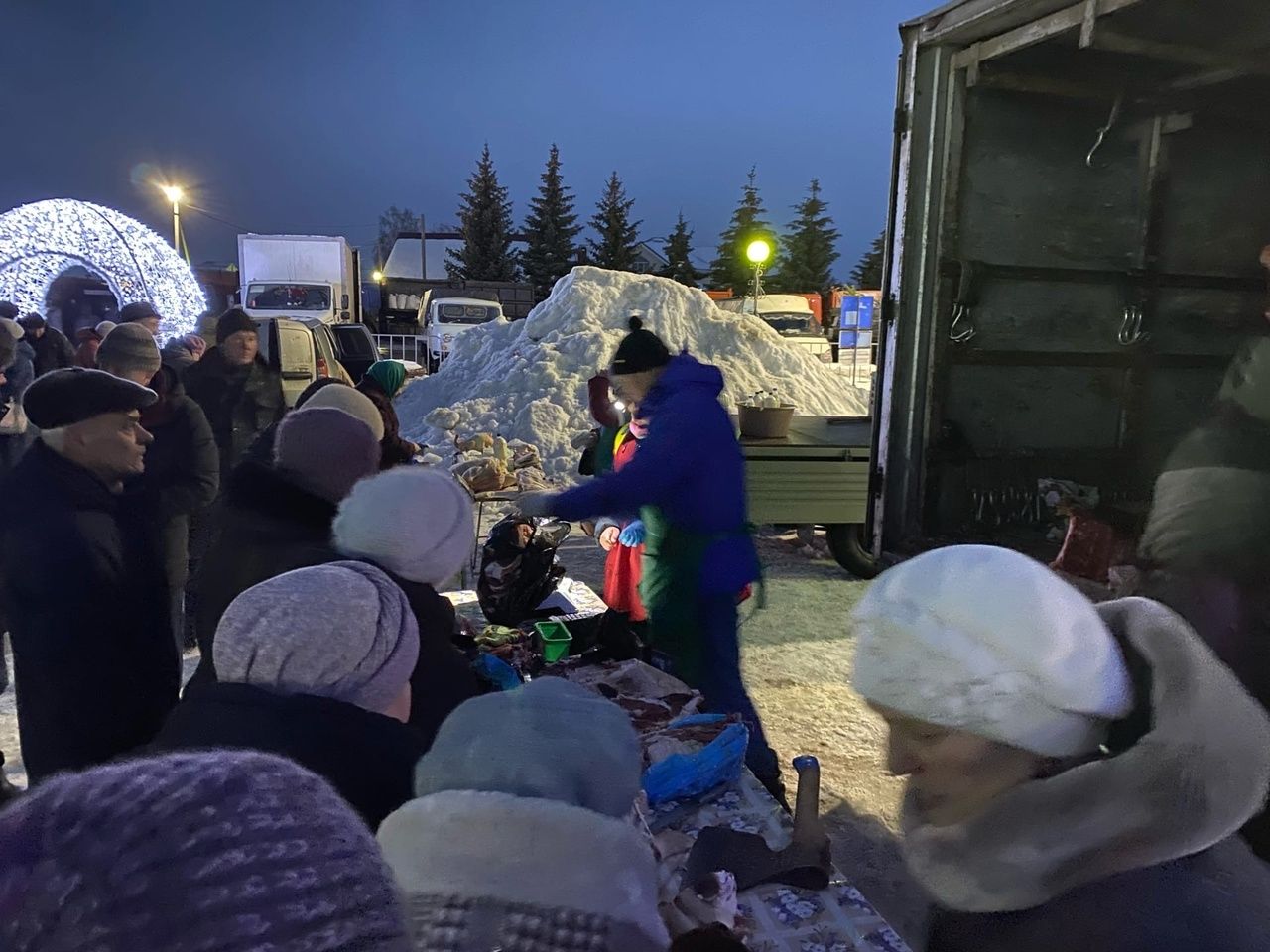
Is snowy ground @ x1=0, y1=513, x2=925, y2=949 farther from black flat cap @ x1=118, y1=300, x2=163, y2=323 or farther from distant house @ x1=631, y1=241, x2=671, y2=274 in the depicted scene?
distant house @ x1=631, y1=241, x2=671, y2=274

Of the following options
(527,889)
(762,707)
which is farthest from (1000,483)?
(527,889)

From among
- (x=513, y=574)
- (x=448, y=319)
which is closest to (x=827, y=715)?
(x=513, y=574)

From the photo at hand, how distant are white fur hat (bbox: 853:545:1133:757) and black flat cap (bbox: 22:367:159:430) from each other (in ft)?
8.72

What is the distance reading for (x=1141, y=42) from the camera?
4.57 metres

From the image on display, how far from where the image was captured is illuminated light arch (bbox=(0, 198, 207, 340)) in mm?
12141

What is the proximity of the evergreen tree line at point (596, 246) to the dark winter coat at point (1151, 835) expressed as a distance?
120 ft

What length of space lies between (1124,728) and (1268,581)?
6.96 feet

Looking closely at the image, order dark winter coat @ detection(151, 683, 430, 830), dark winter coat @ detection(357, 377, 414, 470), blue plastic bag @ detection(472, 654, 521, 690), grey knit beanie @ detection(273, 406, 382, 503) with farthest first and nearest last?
dark winter coat @ detection(357, 377, 414, 470)
blue plastic bag @ detection(472, 654, 521, 690)
grey knit beanie @ detection(273, 406, 382, 503)
dark winter coat @ detection(151, 683, 430, 830)

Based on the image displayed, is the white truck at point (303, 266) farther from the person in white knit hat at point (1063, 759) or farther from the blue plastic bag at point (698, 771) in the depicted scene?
the person in white knit hat at point (1063, 759)

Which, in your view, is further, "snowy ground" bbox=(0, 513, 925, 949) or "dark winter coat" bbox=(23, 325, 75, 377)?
"dark winter coat" bbox=(23, 325, 75, 377)

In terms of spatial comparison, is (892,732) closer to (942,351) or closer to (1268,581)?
(1268,581)

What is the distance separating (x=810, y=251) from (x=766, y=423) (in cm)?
4010

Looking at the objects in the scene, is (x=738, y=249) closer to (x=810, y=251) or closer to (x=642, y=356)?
(x=810, y=251)

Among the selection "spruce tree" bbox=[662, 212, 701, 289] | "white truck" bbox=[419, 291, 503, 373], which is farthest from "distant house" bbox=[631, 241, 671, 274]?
"white truck" bbox=[419, 291, 503, 373]
